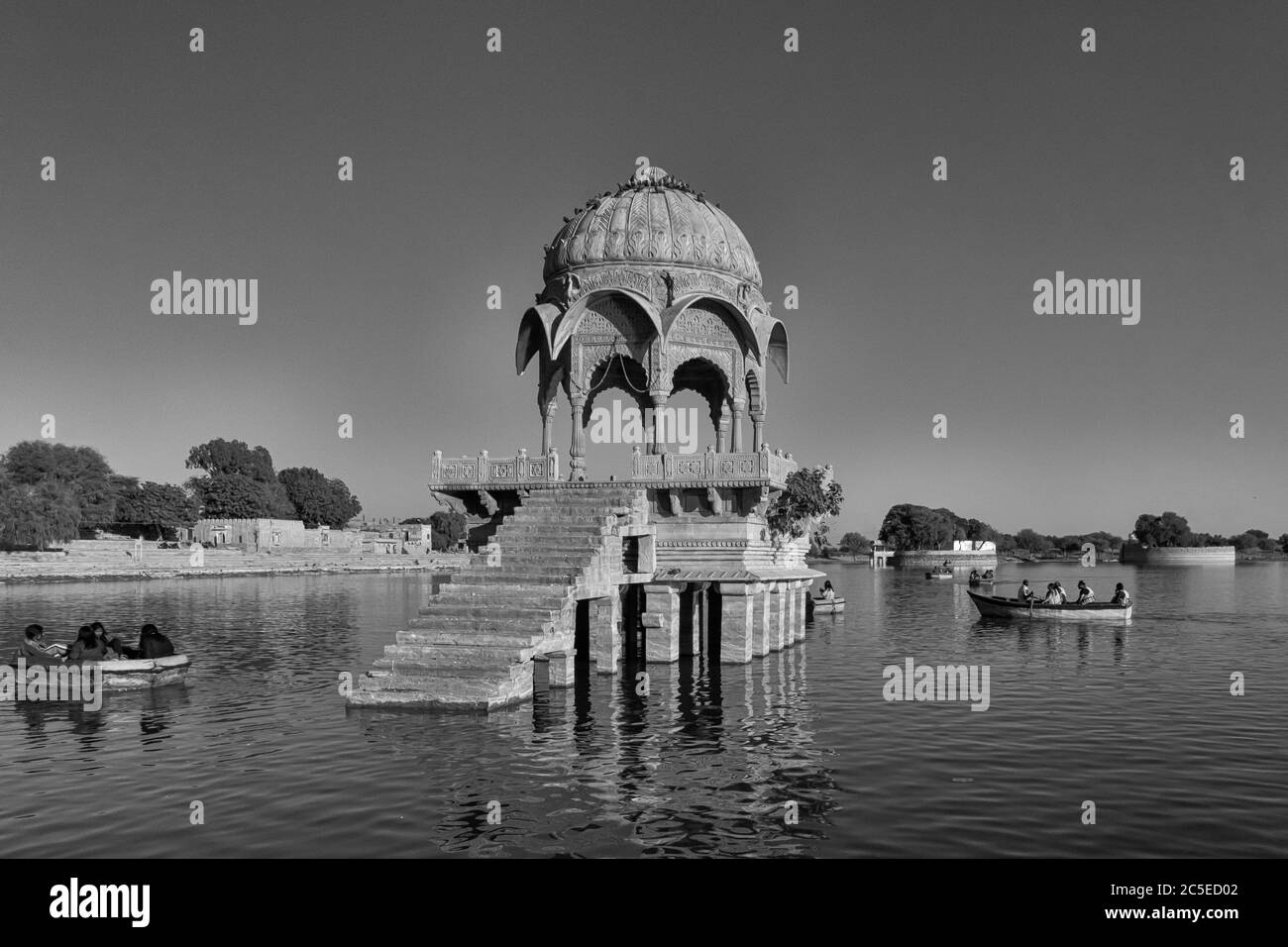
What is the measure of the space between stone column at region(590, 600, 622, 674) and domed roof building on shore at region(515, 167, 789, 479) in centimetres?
582

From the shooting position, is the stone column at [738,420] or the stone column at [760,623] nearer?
the stone column at [760,623]

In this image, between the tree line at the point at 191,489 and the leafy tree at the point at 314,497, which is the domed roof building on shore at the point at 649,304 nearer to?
the tree line at the point at 191,489

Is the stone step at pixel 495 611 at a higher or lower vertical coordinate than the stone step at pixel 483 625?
higher

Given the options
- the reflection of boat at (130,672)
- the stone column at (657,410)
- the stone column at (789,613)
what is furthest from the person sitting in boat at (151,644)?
the stone column at (789,613)

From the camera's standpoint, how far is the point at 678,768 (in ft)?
56.7

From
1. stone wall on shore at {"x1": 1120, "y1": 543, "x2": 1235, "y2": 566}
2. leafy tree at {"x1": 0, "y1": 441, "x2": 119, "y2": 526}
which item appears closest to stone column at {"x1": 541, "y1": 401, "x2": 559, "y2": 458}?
leafy tree at {"x1": 0, "y1": 441, "x2": 119, "y2": 526}

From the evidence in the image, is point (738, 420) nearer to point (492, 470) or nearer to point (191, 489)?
point (492, 470)

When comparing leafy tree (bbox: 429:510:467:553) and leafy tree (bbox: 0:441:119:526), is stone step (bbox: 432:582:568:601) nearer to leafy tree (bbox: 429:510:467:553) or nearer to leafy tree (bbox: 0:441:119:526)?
leafy tree (bbox: 0:441:119:526)

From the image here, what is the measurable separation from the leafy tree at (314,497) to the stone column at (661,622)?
119463 millimetres

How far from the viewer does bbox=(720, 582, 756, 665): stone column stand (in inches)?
1159

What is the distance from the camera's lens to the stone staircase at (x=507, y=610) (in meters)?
20.8

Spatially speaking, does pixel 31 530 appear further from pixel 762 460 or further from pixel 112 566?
pixel 762 460
